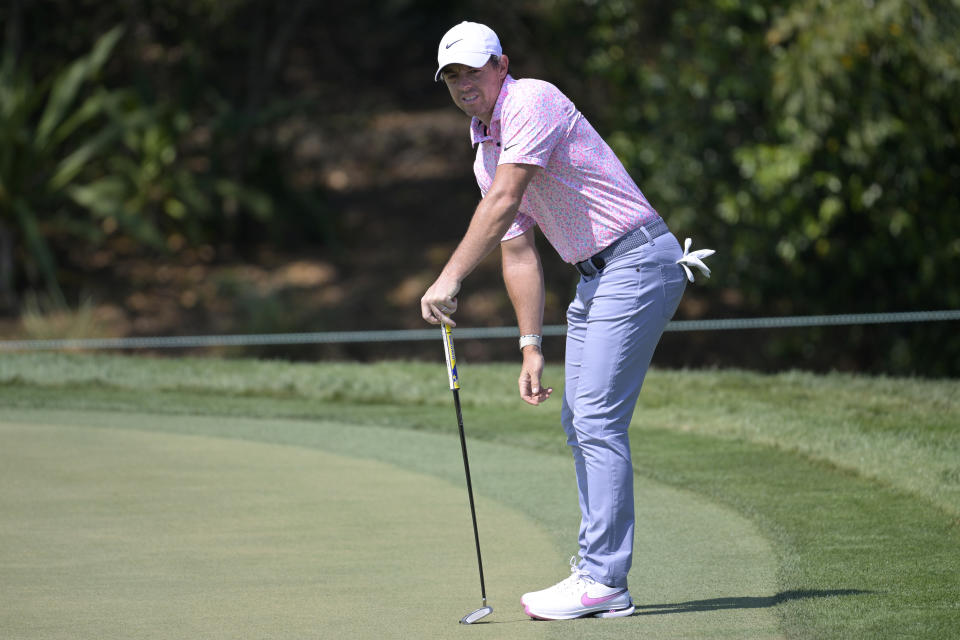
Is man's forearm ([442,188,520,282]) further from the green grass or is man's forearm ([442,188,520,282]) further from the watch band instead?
the green grass

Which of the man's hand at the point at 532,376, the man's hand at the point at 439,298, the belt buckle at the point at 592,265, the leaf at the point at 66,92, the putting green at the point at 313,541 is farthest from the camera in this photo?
the leaf at the point at 66,92

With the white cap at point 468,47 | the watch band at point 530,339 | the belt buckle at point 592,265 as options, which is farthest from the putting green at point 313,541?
the white cap at point 468,47

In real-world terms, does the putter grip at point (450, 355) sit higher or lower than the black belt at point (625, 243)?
lower

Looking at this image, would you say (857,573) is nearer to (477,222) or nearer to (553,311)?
(477,222)

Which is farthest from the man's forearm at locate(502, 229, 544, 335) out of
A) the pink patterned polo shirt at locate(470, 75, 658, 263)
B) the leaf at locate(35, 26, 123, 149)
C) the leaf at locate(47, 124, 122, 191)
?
the leaf at locate(35, 26, 123, 149)

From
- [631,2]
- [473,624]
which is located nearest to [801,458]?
[473,624]

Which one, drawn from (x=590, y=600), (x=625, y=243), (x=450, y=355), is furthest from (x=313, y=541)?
(x=625, y=243)

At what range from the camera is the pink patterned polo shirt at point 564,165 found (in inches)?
155

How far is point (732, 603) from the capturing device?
4125 millimetres

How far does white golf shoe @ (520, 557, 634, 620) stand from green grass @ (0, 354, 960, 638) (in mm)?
201

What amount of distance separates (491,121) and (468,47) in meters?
0.25

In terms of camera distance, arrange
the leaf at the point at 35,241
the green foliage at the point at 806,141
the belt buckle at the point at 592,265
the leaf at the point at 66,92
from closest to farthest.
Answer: the belt buckle at the point at 592,265
the green foliage at the point at 806,141
the leaf at the point at 35,241
the leaf at the point at 66,92

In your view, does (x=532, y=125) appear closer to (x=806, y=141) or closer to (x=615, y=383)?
(x=615, y=383)

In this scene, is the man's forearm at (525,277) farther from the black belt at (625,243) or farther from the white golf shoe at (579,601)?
the white golf shoe at (579,601)
